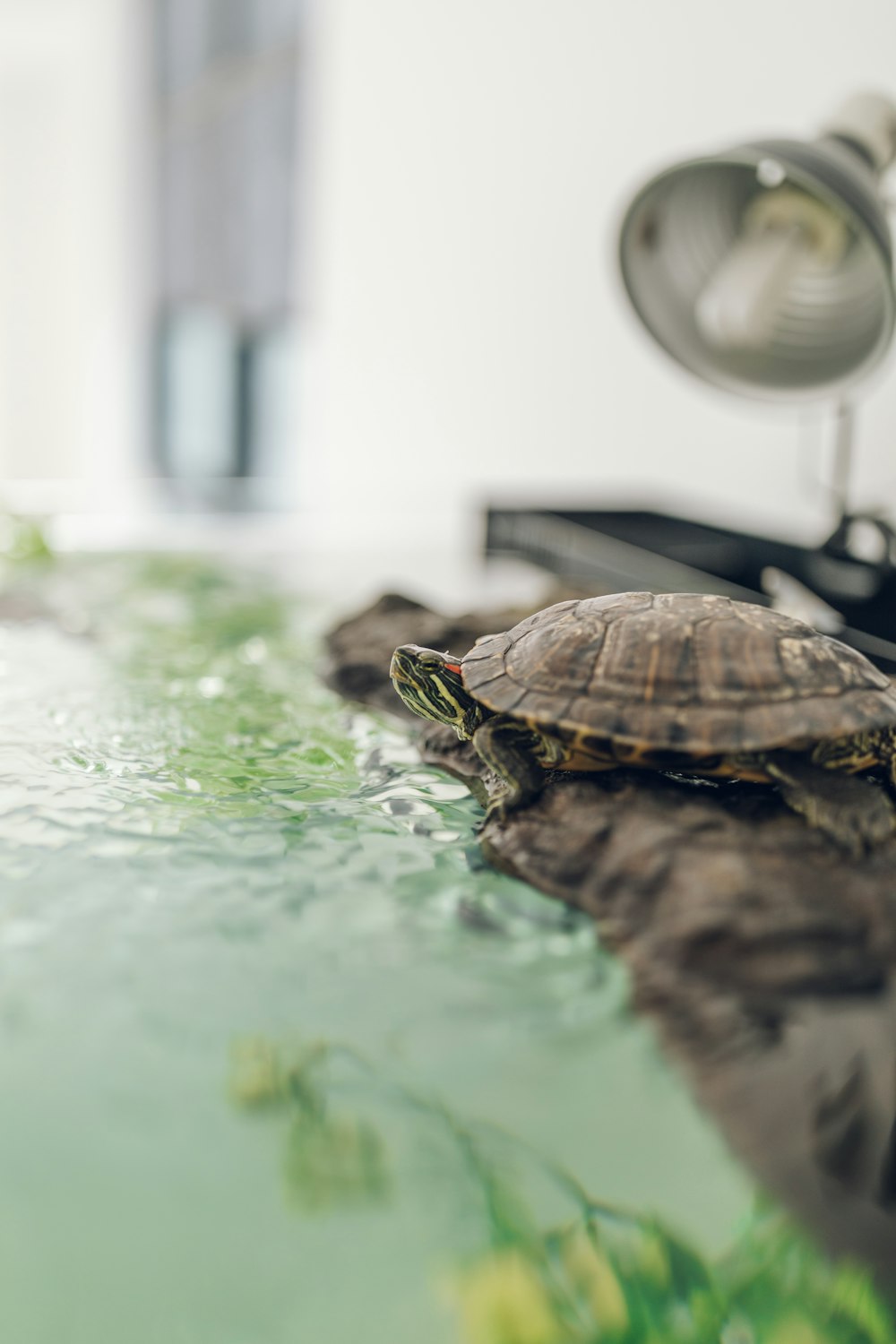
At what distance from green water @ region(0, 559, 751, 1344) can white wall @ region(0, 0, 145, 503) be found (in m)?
4.62

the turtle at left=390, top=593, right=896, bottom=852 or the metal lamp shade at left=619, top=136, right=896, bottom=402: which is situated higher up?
the metal lamp shade at left=619, top=136, right=896, bottom=402

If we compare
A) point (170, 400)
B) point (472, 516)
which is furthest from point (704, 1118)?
point (170, 400)

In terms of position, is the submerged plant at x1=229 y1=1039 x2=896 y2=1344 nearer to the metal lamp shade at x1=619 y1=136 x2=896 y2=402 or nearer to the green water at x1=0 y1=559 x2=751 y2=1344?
the green water at x1=0 y1=559 x2=751 y2=1344

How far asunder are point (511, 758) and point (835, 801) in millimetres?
287

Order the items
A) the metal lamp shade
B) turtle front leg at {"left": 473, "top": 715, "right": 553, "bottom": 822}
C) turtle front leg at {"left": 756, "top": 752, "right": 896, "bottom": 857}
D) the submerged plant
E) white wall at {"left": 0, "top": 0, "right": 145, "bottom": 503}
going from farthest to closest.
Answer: white wall at {"left": 0, "top": 0, "right": 145, "bottom": 503} → the metal lamp shade → turtle front leg at {"left": 473, "top": 715, "right": 553, "bottom": 822} → turtle front leg at {"left": 756, "top": 752, "right": 896, "bottom": 857} → the submerged plant

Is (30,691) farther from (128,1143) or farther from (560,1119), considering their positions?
(560,1119)

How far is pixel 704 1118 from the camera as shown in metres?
0.67

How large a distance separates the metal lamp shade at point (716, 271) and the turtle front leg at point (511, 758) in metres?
0.81

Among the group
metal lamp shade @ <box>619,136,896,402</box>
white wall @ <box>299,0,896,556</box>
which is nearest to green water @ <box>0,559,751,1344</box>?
metal lamp shade @ <box>619,136,896,402</box>

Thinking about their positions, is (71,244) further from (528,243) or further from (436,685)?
(436,685)

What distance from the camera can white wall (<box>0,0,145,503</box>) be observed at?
5.07 m

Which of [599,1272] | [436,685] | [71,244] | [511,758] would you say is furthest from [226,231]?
[599,1272]

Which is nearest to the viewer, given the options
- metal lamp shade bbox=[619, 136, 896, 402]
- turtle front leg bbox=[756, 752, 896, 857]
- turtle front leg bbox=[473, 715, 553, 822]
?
turtle front leg bbox=[756, 752, 896, 857]

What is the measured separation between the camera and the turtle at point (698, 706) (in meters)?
0.89
